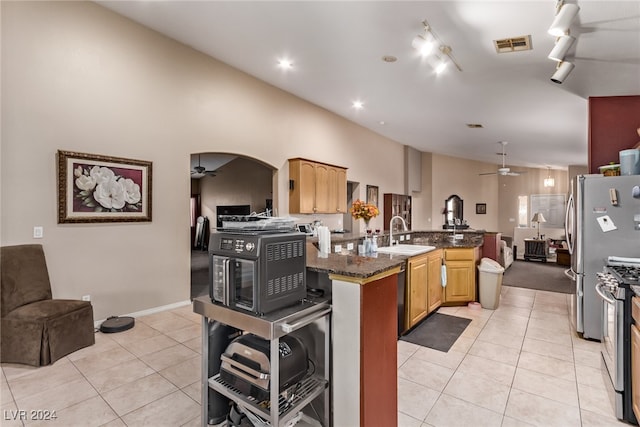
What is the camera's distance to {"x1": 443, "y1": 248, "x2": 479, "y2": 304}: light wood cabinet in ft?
14.5

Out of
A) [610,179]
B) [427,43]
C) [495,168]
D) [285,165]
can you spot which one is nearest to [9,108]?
[285,165]

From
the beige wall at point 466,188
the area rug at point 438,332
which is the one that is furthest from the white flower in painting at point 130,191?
the beige wall at point 466,188

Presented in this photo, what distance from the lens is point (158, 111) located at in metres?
4.00

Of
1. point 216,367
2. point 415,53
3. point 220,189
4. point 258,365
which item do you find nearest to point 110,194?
point 216,367

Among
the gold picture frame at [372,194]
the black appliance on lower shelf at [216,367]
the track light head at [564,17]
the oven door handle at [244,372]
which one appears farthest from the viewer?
the gold picture frame at [372,194]

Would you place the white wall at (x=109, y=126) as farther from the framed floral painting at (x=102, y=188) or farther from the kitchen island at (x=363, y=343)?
the kitchen island at (x=363, y=343)

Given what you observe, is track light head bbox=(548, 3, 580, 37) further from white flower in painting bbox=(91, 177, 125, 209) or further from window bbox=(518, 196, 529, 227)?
window bbox=(518, 196, 529, 227)

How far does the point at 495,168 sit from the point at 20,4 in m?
12.8

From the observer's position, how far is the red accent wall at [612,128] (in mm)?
4048

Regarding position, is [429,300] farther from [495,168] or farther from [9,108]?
[495,168]

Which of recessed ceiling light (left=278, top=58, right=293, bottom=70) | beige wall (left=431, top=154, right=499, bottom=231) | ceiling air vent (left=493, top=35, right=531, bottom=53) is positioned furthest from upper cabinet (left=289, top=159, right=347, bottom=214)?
beige wall (left=431, top=154, right=499, bottom=231)

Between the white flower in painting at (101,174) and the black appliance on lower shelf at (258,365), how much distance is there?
2869 millimetres

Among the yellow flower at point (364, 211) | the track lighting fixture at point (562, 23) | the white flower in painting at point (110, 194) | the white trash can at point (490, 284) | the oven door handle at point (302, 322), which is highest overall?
the track lighting fixture at point (562, 23)

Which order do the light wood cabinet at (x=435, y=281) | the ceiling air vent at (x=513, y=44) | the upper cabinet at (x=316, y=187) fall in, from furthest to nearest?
the upper cabinet at (x=316, y=187)
the light wood cabinet at (x=435, y=281)
the ceiling air vent at (x=513, y=44)
